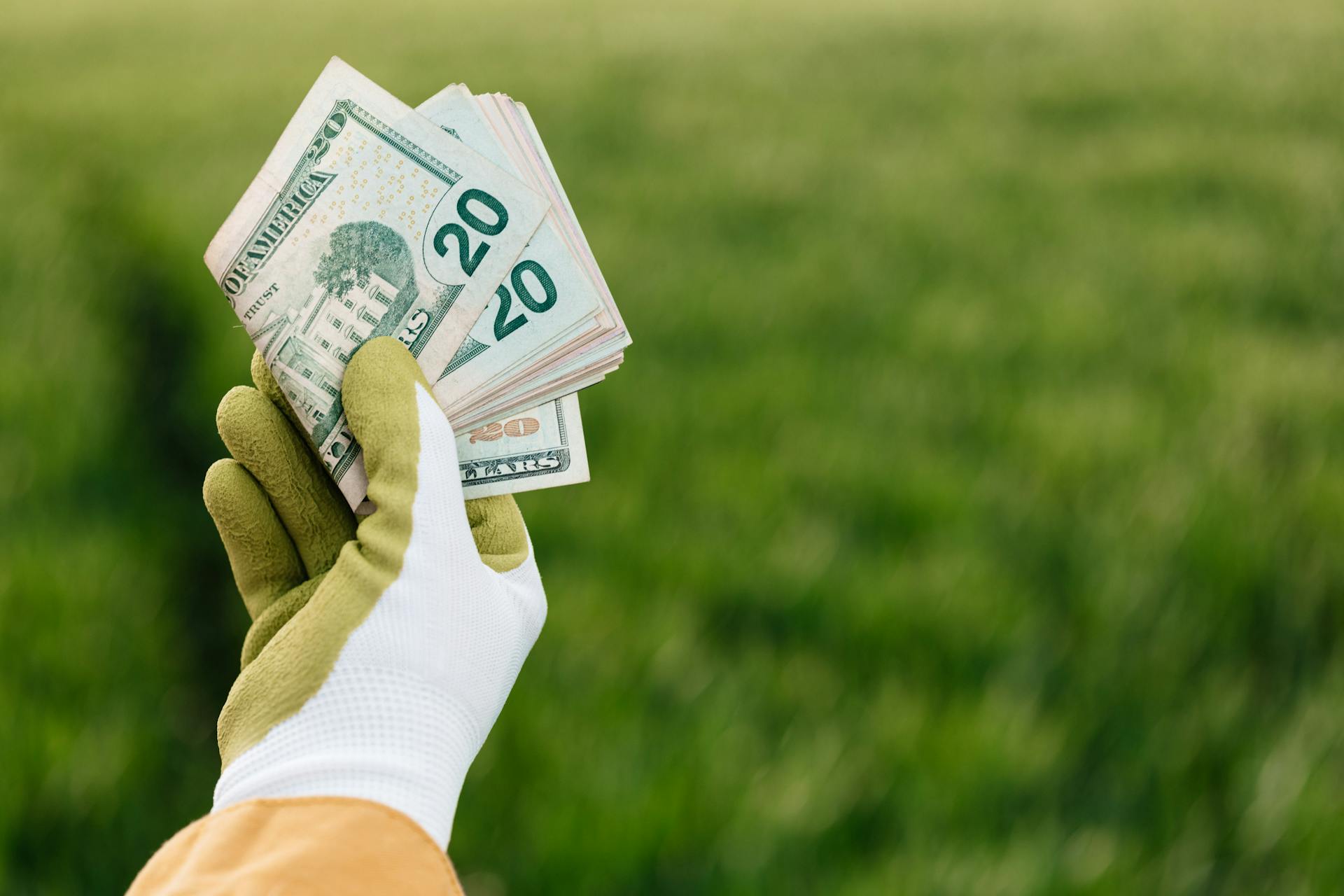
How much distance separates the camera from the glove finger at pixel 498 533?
123 cm

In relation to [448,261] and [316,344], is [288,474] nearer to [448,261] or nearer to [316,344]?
[316,344]

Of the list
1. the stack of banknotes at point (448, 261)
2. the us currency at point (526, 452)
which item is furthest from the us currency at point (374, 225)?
the us currency at point (526, 452)

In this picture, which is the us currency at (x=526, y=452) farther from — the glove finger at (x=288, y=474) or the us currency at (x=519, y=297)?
the glove finger at (x=288, y=474)

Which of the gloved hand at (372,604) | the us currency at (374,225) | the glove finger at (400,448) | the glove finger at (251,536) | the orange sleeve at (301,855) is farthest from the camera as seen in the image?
the us currency at (374,225)

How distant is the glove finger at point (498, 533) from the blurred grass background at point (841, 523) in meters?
0.42

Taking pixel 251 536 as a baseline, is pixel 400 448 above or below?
above

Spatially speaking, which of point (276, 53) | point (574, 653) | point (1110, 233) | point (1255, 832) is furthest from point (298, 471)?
point (276, 53)

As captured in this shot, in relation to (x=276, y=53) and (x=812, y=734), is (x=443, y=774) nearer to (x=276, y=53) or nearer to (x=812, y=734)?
(x=812, y=734)

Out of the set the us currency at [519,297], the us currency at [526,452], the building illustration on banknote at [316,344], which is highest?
the us currency at [519,297]

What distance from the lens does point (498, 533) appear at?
1261mm

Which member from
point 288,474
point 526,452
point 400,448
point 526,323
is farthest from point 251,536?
point 526,323

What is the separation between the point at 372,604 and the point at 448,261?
602 mm

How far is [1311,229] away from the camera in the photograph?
3.43 metres

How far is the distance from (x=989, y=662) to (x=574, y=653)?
0.75 m
